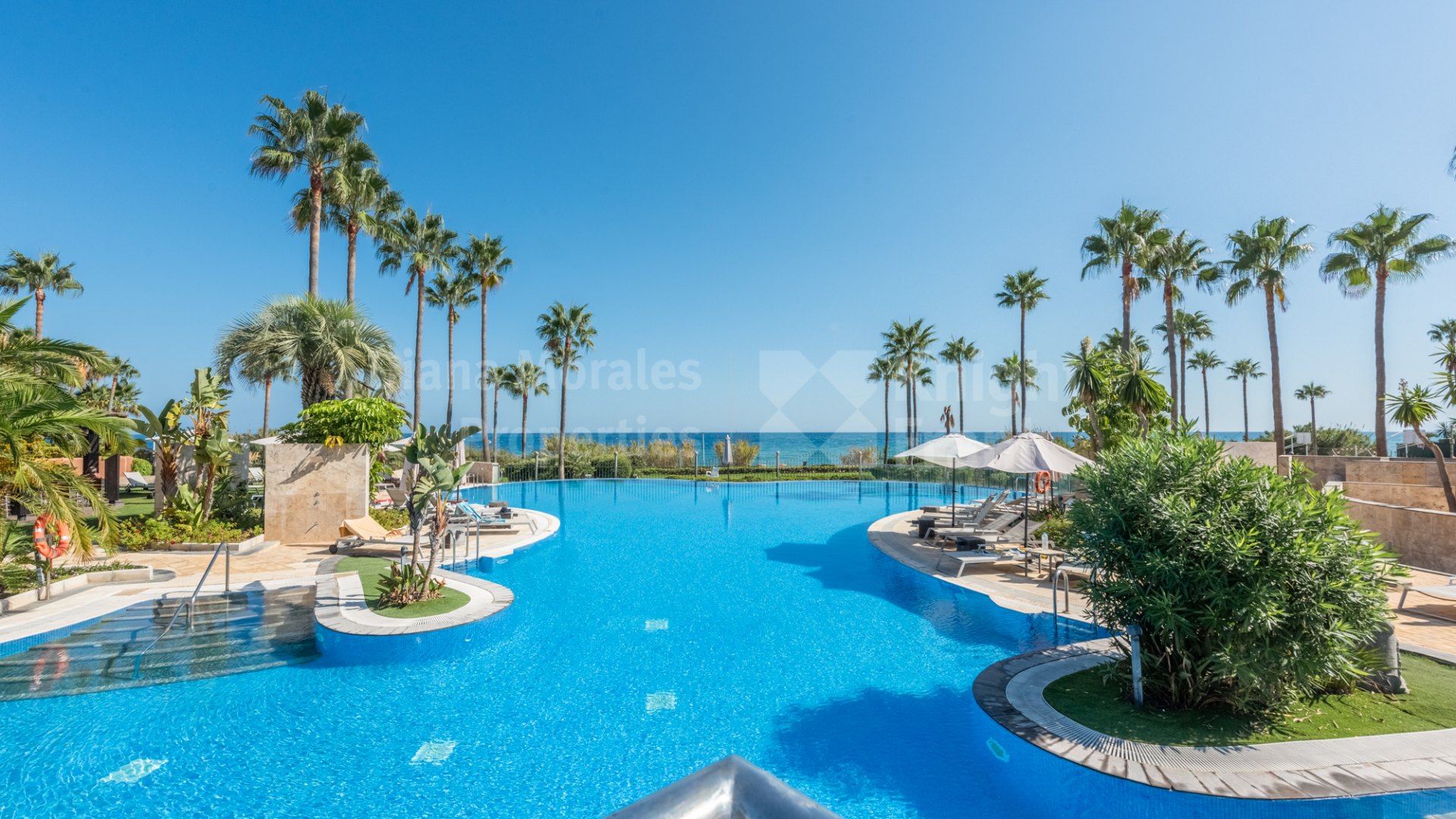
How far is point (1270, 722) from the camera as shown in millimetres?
4473

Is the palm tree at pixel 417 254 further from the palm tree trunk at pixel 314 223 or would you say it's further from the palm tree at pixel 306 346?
the palm tree at pixel 306 346

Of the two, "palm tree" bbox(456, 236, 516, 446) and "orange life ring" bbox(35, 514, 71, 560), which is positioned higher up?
"palm tree" bbox(456, 236, 516, 446)

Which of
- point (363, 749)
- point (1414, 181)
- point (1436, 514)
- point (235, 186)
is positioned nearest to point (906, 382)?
point (1414, 181)

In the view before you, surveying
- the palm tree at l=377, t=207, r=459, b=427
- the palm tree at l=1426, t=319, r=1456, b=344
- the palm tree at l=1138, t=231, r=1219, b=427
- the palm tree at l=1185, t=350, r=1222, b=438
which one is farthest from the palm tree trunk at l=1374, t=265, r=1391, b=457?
the palm tree at l=377, t=207, r=459, b=427

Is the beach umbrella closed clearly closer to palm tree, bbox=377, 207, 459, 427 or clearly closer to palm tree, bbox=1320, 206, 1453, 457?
palm tree, bbox=1320, 206, 1453, 457

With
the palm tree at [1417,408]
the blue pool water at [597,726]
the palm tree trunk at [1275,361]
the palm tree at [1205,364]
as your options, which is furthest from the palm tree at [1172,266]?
the palm tree at [1205,364]

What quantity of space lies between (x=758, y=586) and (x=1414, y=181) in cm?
1672

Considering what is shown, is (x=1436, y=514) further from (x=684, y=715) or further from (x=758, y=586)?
(x=684, y=715)

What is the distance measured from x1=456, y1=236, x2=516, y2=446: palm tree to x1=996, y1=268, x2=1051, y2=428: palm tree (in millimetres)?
23508

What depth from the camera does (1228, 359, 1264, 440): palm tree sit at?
5122 cm

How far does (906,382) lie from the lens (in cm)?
→ 3691

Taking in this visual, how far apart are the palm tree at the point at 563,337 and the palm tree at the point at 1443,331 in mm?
40648

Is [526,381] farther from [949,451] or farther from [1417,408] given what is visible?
[1417,408]

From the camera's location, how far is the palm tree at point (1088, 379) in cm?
1364
